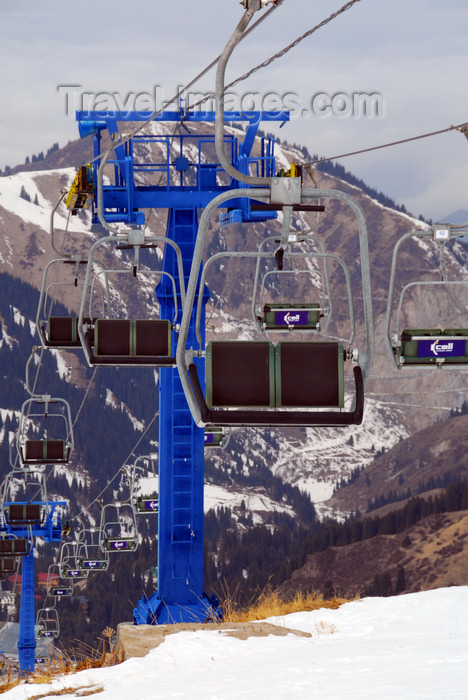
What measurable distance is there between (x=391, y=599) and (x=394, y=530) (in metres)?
65.4

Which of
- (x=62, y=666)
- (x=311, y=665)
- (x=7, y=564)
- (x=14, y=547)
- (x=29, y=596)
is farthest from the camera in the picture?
(x=29, y=596)

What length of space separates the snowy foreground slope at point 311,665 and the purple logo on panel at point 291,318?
490cm

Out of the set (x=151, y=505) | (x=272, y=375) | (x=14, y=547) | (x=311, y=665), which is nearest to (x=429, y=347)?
(x=311, y=665)

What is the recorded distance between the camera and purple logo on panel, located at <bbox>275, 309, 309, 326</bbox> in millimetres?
14570

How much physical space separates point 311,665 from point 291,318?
23.0ft

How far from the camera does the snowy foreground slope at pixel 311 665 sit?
24.0 ft

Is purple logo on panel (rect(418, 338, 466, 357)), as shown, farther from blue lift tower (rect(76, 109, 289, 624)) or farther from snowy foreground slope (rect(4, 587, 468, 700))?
blue lift tower (rect(76, 109, 289, 624))

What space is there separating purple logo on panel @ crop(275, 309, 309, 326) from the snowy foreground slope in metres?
4.90

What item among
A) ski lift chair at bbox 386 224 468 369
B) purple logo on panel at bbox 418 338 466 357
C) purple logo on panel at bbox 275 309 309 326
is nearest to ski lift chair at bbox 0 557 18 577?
purple logo on panel at bbox 275 309 309 326

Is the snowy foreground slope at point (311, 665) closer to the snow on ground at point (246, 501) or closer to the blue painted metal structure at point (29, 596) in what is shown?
the blue painted metal structure at point (29, 596)

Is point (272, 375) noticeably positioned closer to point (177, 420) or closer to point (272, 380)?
point (272, 380)

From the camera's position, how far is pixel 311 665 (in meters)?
8.36

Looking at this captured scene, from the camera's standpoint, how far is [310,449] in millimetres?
199000

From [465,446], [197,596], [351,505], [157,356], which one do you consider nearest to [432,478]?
[465,446]
